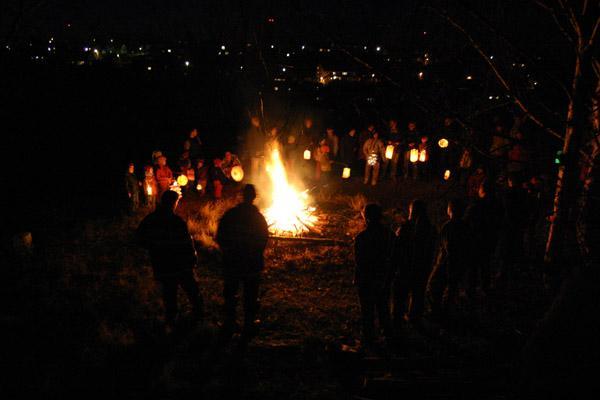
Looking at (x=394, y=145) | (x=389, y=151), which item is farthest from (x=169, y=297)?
(x=394, y=145)

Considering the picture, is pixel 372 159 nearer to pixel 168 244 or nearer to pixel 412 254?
pixel 412 254

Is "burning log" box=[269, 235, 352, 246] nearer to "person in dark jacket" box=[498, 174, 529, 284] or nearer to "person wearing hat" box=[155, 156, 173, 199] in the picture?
"person in dark jacket" box=[498, 174, 529, 284]

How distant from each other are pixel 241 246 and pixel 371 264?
162 cm

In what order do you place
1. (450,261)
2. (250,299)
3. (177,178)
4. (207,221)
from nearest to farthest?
(250,299) → (450,261) → (207,221) → (177,178)

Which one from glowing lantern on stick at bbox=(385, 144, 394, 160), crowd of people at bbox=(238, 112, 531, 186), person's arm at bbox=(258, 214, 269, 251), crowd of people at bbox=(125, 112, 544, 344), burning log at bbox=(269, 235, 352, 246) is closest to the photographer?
crowd of people at bbox=(125, 112, 544, 344)

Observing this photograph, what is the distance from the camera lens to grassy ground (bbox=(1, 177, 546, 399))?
16.2 ft

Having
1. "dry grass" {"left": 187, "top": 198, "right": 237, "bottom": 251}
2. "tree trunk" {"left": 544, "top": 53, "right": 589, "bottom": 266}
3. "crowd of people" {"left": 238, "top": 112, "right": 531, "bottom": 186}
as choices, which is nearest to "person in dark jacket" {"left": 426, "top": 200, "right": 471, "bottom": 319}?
"tree trunk" {"left": 544, "top": 53, "right": 589, "bottom": 266}

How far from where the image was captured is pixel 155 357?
5.45 m

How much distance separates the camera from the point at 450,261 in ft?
21.1

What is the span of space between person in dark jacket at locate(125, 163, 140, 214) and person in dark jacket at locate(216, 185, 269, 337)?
19.6ft

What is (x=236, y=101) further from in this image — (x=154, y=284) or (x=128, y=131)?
(x=154, y=284)

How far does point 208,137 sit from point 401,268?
17044mm

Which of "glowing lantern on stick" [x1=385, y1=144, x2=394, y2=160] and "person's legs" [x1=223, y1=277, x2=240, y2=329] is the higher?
"glowing lantern on stick" [x1=385, y1=144, x2=394, y2=160]

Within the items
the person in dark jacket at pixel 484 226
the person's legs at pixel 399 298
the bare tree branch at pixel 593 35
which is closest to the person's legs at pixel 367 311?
the person's legs at pixel 399 298
